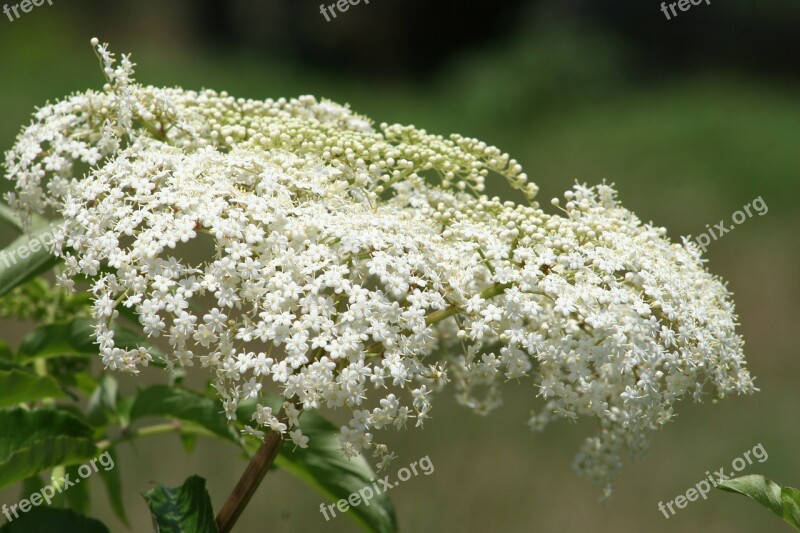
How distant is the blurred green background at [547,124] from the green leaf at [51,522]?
5.91ft

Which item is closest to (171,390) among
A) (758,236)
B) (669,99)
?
(758,236)

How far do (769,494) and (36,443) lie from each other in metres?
0.82

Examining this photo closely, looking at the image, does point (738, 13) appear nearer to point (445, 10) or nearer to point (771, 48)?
point (771, 48)

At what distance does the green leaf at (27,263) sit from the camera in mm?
1265

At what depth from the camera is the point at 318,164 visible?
1207 mm

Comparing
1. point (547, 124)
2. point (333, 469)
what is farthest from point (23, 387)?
point (547, 124)

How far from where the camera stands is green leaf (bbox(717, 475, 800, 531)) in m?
0.98

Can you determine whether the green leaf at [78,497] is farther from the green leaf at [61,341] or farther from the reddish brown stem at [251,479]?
the reddish brown stem at [251,479]

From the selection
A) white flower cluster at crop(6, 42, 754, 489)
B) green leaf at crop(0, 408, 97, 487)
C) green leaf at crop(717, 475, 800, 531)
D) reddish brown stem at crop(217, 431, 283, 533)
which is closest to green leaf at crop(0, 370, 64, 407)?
green leaf at crop(0, 408, 97, 487)

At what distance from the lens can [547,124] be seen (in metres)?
A: 8.73

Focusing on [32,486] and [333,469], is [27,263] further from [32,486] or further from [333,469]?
[333,469]

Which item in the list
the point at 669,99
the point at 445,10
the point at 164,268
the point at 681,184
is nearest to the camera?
the point at 164,268

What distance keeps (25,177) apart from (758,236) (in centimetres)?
606

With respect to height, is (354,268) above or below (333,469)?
above
